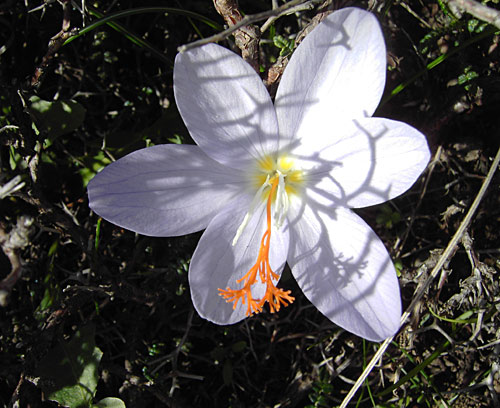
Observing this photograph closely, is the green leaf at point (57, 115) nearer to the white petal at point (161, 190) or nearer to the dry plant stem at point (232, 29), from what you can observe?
the white petal at point (161, 190)

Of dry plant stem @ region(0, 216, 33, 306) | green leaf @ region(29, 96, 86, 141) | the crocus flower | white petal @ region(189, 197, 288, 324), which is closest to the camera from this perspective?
dry plant stem @ region(0, 216, 33, 306)

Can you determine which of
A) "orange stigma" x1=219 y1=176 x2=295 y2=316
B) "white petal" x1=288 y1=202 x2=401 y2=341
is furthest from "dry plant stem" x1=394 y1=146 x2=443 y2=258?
"orange stigma" x1=219 y1=176 x2=295 y2=316

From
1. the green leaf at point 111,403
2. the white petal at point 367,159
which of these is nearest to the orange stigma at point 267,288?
the white petal at point 367,159

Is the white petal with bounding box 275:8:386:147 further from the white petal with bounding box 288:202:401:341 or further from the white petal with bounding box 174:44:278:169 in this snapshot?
the white petal with bounding box 288:202:401:341

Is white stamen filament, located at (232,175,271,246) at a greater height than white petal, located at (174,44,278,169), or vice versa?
white petal, located at (174,44,278,169)

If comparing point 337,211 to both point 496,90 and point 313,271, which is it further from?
point 496,90

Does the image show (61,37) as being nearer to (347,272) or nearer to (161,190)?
(161,190)

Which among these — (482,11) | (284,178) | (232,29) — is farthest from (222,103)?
(482,11)

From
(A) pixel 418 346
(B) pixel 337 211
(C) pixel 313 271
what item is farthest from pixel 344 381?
(B) pixel 337 211
